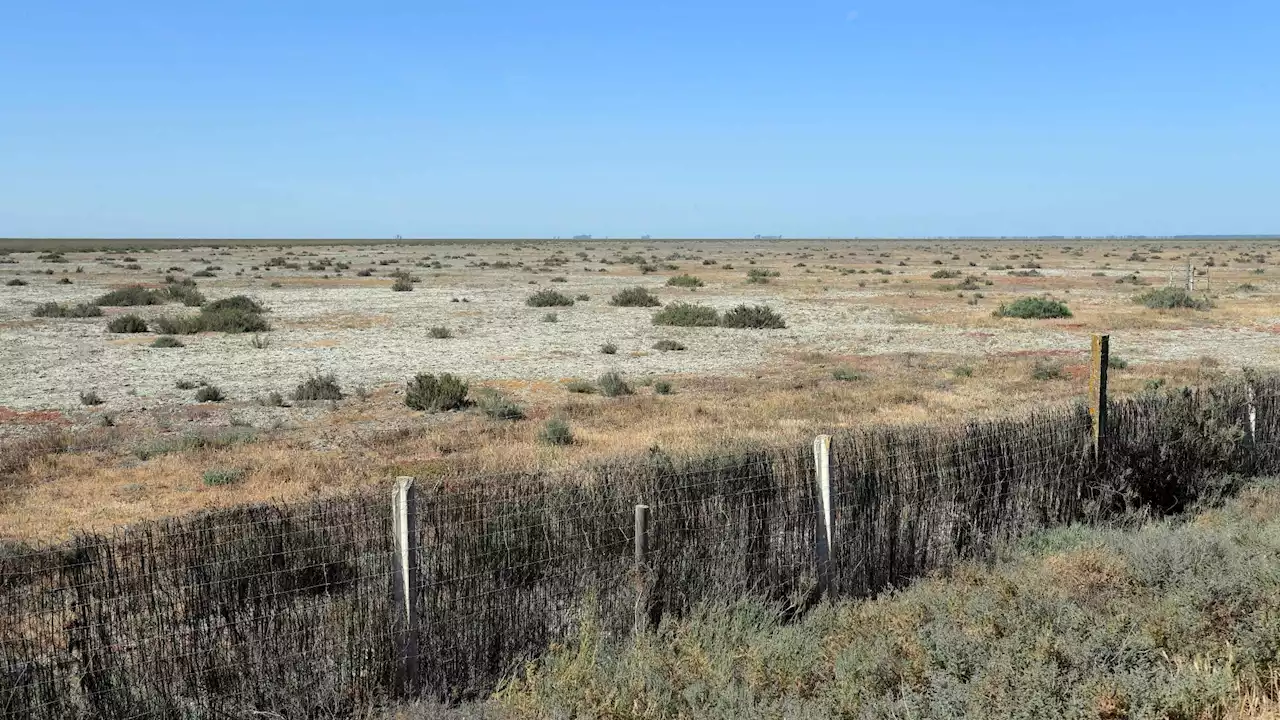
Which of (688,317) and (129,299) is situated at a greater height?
(129,299)

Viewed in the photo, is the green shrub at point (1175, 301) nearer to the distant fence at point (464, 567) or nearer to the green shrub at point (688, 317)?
the green shrub at point (688, 317)

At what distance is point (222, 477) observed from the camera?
11.9 m

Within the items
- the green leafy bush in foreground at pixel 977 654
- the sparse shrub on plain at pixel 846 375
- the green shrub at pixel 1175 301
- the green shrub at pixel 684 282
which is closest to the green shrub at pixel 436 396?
the sparse shrub on plain at pixel 846 375

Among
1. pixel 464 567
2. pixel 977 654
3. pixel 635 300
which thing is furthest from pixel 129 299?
pixel 977 654

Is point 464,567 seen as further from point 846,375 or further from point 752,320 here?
point 752,320

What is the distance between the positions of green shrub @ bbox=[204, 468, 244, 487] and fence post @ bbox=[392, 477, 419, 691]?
663 centimetres

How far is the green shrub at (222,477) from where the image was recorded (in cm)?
1188

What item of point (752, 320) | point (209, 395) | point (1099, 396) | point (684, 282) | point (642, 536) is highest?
point (1099, 396)

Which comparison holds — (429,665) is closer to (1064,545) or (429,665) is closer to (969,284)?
(1064,545)

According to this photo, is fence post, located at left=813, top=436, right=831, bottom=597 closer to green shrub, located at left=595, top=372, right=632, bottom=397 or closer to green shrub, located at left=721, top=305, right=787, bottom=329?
green shrub, located at left=595, top=372, right=632, bottom=397

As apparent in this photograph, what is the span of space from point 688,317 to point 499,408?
16.9 meters

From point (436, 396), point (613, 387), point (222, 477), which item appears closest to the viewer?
point (222, 477)

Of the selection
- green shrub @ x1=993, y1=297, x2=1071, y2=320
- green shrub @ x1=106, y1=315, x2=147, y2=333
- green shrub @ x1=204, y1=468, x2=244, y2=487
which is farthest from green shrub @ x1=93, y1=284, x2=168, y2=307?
green shrub @ x1=993, y1=297, x2=1071, y2=320

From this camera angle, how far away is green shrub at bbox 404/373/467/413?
17047 mm
